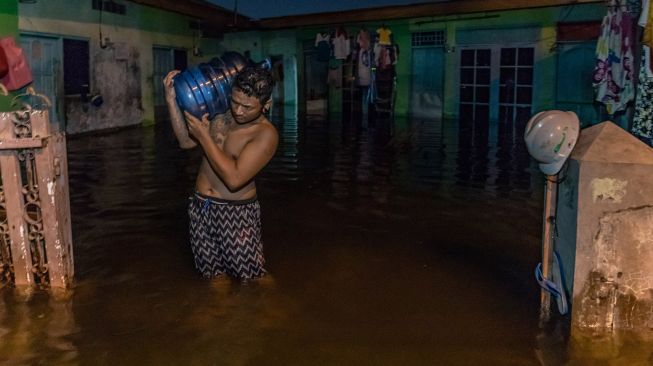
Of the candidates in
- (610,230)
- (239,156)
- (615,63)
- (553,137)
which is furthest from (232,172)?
(615,63)

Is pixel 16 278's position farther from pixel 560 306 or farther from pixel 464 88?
pixel 464 88

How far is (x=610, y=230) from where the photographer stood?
11.1 ft

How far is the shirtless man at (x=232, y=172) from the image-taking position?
3771mm

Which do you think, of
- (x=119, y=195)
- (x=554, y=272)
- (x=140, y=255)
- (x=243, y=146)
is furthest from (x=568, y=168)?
(x=119, y=195)

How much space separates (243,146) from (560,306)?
2.14 meters

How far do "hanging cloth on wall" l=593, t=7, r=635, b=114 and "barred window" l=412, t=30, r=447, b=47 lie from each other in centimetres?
936

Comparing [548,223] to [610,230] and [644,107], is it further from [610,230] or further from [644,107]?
[644,107]

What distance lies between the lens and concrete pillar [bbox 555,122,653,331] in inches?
131

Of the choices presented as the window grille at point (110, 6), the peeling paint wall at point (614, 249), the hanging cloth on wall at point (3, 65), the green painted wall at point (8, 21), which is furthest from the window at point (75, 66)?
the peeling paint wall at point (614, 249)

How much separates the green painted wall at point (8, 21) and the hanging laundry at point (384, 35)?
417 inches

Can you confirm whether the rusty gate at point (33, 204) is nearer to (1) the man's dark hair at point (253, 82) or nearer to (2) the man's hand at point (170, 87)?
(2) the man's hand at point (170, 87)

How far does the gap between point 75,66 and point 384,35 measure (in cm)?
918

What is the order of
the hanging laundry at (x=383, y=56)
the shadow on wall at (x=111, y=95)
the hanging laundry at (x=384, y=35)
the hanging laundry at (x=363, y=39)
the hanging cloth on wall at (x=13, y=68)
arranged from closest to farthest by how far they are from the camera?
the hanging cloth on wall at (x=13, y=68), the shadow on wall at (x=111, y=95), the hanging laundry at (x=384, y=35), the hanging laundry at (x=383, y=56), the hanging laundry at (x=363, y=39)

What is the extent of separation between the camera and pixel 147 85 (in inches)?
648
